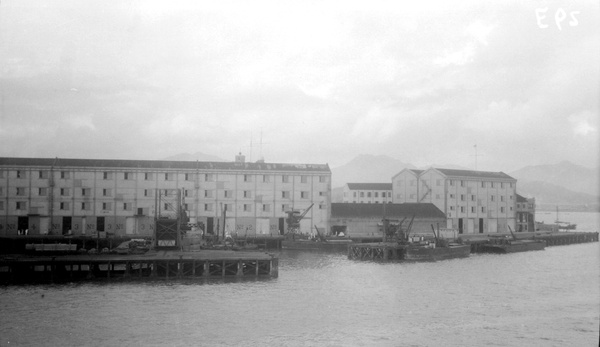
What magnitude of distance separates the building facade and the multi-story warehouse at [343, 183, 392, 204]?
71.5ft

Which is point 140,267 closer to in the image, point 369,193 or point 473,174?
point 473,174

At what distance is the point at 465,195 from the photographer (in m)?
75.9

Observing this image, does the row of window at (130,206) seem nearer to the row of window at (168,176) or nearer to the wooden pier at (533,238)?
the row of window at (168,176)

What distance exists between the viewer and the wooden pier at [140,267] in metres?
38.5

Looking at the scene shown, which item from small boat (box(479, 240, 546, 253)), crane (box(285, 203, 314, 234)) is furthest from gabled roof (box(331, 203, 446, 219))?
small boat (box(479, 240, 546, 253))

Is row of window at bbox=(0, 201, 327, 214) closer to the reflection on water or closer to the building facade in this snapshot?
the reflection on water

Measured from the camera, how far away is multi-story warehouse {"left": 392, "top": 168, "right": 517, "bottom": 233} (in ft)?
245

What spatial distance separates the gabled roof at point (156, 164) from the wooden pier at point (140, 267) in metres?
20.9

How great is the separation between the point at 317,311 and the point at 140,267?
48.1 feet

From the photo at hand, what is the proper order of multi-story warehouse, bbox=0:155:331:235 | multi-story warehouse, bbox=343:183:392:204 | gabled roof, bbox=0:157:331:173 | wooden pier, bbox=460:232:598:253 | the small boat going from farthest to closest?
1. multi-story warehouse, bbox=343:183:392:204
2. wooden pier, bbox=460:232:598:253
3. the small boat
4. gabled roof, bbox=0:157:331:173
5. multi-story warehouse, bbox=0:155:331:235

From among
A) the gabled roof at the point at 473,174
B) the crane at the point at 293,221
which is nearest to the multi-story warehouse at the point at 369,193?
the gabled roof at the point at 473,174

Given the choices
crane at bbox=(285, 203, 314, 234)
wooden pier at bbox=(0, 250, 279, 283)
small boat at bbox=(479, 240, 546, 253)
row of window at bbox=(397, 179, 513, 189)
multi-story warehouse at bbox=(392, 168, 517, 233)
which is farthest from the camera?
row of window at bbox=(397, 179, 513, 189)

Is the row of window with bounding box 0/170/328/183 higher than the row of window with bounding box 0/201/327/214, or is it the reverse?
the row of window with bounding box 0/170/328/183

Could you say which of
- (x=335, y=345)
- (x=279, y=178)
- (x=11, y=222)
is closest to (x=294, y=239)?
(x=279, y=178)
